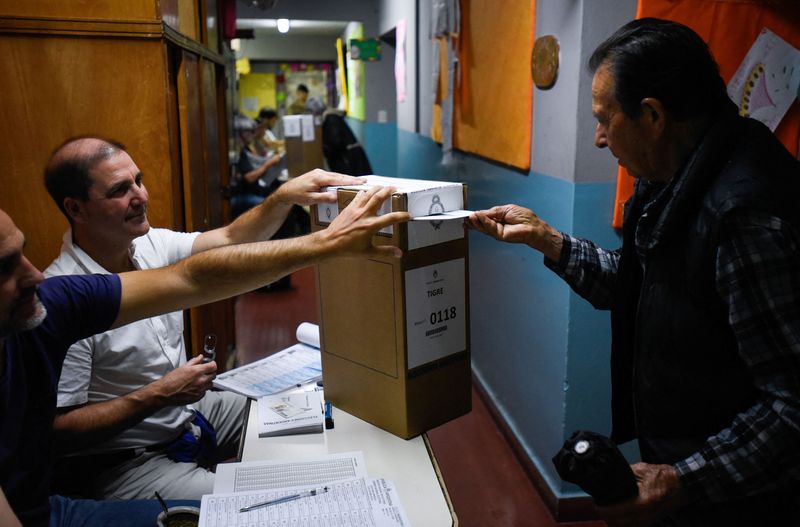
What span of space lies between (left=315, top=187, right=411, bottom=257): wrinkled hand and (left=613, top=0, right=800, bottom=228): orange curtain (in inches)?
43.2

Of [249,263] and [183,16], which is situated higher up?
[183,16]

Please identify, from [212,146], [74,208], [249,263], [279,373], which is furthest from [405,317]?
[212,146]

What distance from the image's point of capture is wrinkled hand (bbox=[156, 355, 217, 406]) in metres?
1.62

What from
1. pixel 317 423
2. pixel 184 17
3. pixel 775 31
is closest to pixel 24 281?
pixel 317 423

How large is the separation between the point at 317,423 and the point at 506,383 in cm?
165

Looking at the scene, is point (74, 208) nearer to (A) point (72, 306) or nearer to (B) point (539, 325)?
(A) point (72, 306)

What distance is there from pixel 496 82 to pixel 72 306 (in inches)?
82.6

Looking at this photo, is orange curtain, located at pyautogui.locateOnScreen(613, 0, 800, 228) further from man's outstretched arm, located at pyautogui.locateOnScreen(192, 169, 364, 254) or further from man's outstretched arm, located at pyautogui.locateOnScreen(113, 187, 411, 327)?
man's outstretched arm, located at pyautogui.locateOnScreen(113, 187, 411, 327)

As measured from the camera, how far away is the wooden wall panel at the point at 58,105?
1957mm

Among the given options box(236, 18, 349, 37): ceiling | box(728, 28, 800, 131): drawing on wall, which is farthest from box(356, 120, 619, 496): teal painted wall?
box(236, 18, 349, 37): ceiling

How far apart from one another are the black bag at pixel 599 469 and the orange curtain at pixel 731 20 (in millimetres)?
1226

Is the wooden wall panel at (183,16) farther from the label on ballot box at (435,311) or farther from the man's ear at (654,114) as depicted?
the man's ear at (654,114)

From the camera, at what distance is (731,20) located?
2.04m

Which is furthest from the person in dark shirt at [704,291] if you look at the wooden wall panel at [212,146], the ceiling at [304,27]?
the ceiling at [304,27]
